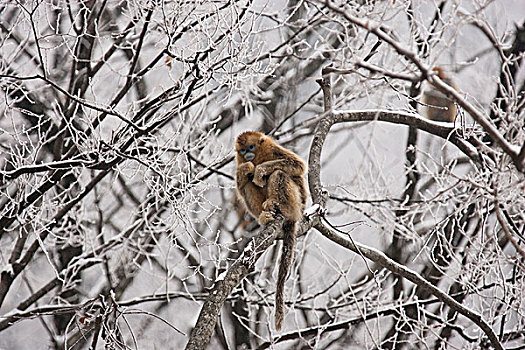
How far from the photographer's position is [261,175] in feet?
14.4

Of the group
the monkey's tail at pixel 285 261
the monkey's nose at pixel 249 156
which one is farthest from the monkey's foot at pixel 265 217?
the monkey's nose at pixel 249 156

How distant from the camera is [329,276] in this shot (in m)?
9.40

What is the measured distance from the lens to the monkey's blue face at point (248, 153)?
4621 mm

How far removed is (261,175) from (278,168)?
5.3 inches

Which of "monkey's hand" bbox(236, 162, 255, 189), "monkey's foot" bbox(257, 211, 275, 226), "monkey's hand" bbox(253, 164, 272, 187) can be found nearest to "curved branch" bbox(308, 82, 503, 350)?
"monkey's foot" bbox(257, 211, 275, 226)

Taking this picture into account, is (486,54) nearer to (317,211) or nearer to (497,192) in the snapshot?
(317,211)

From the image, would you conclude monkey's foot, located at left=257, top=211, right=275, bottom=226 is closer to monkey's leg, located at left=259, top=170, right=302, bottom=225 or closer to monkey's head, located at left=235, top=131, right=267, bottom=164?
monkey's leg, located at left=259, top=170, right=302, bottom=225

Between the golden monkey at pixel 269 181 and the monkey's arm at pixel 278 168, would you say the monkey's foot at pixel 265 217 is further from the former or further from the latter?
the monkey's arm at pixel 278 168

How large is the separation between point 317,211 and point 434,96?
2968mm

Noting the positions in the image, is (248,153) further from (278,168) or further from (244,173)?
(278,168)


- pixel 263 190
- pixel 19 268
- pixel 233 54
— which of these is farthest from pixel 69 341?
pixel 233 54

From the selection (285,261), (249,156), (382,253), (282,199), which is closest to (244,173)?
(249,156)

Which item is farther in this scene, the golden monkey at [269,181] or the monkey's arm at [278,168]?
the monkey's arm at [278,168]

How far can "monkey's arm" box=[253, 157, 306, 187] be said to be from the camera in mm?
4395
